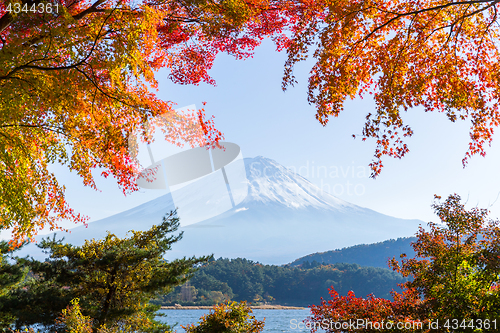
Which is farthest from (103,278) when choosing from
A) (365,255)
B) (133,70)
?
(365,255)

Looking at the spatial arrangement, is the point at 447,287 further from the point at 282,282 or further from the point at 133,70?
the point at 282,282

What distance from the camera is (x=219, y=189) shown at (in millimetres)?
110250

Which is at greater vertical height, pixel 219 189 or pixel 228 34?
pixel 228 34

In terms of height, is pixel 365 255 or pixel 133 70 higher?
pixel 133 70

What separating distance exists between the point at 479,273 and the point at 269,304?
60745 mm

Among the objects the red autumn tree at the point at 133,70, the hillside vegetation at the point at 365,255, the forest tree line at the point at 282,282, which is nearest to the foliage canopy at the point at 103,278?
the red autumn tree at the point at 133,70

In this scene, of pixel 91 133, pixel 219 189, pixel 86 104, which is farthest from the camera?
pixel 219 189

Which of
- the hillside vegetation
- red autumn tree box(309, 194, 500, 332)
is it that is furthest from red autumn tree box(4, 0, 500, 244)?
the hillside vegetation

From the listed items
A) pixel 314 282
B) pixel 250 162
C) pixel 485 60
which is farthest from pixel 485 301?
pixel 250 162

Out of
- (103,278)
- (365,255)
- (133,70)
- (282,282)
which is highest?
(133,70)

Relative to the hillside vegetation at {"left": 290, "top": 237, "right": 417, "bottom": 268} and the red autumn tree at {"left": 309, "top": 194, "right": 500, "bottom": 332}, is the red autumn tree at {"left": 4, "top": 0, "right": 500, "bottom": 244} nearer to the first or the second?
the red autumn tree at {"left": 309, "top": 194, "right": 500, "bottom": 332}

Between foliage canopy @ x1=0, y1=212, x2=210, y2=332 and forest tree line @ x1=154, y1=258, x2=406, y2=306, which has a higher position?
foliage canopy @ x1=0, y1=212, x2=210, y2=332

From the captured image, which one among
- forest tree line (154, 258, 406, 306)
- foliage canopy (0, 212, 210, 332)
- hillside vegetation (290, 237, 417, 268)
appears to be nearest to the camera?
foliage canopy (0, 212, 210, 332)

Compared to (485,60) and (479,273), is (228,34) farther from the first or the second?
(479,273)
